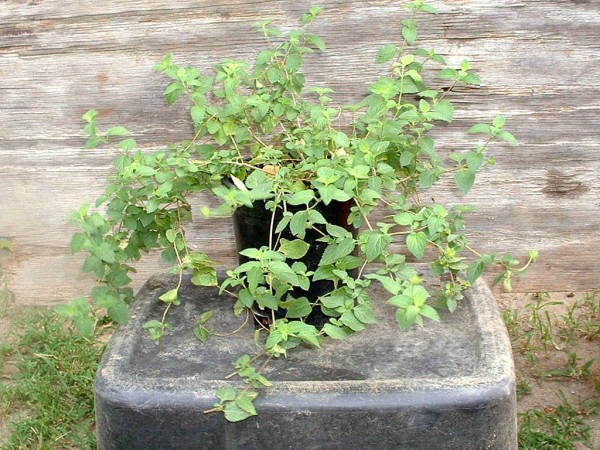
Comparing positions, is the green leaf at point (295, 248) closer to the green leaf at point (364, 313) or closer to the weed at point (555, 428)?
the green leaf at point (364, 313)

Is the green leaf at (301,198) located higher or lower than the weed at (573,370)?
higher

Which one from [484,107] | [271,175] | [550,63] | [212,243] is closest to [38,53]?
[212,243]

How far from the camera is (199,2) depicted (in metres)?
2.56

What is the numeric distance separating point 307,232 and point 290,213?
18cm

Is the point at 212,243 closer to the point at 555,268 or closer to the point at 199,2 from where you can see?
the point at 199,2

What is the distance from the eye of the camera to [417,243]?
184 centimetres

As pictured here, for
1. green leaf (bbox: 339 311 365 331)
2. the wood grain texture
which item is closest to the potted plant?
green leaf (bbox: 339 311 365 331)

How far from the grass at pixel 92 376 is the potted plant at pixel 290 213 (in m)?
0.55

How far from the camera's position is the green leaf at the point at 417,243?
71.8 inches

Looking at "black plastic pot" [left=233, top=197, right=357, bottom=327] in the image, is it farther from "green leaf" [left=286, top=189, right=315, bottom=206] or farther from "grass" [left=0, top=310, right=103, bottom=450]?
"grass" [left=0, top=310, right=103, bottom=450]

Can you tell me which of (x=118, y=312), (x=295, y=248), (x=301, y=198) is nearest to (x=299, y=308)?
(x=295, y=248)

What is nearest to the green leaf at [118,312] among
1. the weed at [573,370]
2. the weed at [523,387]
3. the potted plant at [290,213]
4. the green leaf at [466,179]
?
the potted plant at [290,213]

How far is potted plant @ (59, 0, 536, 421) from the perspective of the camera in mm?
1797

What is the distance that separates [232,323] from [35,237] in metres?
1.07
